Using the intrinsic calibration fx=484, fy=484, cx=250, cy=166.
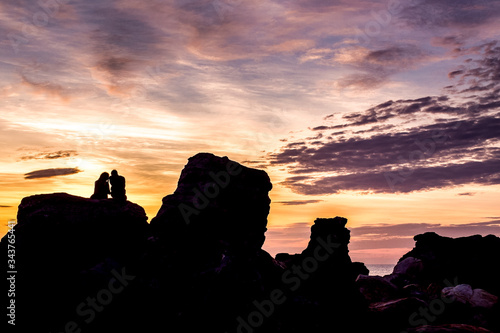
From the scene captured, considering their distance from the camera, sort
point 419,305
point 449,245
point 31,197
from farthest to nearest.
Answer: point 449,245 → point 31,197 → point 419,305

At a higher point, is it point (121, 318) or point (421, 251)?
point (421, 251)

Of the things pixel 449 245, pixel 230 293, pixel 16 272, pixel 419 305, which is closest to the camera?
pixel 230 293

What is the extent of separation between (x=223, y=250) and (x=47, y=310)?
10.1 meters

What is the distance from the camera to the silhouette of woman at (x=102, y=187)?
30600 mm

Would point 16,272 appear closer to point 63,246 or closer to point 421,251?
point 63,246

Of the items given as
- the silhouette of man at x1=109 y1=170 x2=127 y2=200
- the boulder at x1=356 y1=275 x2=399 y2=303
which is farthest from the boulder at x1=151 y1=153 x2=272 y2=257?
the boulder at x1=356 y1=275 x2=399 y2=303

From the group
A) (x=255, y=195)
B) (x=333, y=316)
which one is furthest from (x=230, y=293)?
(x=255, y=195)

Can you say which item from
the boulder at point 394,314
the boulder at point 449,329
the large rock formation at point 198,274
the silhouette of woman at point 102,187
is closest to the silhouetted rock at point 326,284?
the large rock formation at point 198,274

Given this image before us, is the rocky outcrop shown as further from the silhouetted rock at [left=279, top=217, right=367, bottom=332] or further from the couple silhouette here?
the couple silhouette

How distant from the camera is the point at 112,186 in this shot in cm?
3073

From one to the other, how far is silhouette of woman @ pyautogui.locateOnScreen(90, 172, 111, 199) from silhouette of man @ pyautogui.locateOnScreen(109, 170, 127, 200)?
0.39m

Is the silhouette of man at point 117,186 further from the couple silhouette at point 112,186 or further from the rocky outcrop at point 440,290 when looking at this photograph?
the rocky outcrop at point 440,290

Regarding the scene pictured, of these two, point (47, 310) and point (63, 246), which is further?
point (63, 246)

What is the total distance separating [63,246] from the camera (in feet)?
91.0
